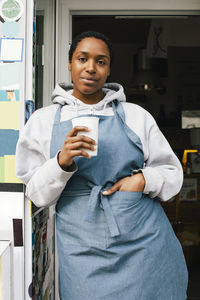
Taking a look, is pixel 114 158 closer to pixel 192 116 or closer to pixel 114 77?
pixel 192 116

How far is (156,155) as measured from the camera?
1.54 meters

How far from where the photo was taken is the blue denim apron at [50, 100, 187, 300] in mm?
1408

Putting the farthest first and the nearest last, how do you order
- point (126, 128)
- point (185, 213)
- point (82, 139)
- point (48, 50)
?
point (185, 213)
point (48, 50)
point (126, 128)
point (82, 139)

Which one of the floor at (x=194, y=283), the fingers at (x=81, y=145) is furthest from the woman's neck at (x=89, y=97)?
the floor at (x=194, y=283)

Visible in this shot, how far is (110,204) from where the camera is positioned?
55.6 inches

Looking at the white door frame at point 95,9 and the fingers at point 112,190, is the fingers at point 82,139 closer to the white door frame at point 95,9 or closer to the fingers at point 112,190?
the fingers at point 112,190

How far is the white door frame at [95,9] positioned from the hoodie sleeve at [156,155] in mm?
919

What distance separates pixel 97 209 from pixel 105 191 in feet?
0.26

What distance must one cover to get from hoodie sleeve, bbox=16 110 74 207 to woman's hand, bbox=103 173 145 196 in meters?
0.20

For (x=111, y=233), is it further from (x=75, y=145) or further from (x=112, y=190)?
(x=75, y=145)

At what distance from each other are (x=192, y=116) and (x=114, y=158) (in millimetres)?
3214

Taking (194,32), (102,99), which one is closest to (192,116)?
(194,32)

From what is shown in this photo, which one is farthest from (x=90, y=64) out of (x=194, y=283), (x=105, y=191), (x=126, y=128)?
(x=194, y=283)

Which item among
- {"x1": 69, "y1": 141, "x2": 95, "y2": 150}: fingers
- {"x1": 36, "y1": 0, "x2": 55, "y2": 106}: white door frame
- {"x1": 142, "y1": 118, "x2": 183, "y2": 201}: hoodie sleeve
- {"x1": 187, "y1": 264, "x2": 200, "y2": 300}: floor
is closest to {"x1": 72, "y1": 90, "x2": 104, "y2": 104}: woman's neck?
{"x1": 142, "y1": 118, "x2": 183, "y2": 201}: hoodie sleeve
